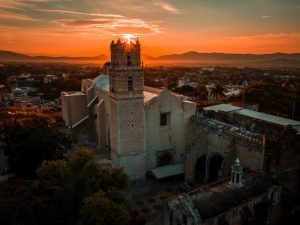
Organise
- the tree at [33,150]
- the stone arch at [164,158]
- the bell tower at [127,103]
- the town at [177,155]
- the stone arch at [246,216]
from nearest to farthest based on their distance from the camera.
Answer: the stone arch at [246,216]
the town at [177,155]
the tree at [33,150]
the bell tower at [127,103]
the stone arch at [164,158]

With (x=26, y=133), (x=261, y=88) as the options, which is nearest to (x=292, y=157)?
(x=26, y=133)

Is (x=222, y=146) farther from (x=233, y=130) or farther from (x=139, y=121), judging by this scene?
(x=139, y=121)

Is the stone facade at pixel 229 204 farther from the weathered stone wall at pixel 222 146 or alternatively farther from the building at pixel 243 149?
the weathered stone wall at pixel 222 146

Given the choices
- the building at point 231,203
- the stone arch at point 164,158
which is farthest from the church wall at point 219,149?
the building at point 231,203

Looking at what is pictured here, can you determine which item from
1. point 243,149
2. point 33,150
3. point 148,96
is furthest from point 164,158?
point 33,150

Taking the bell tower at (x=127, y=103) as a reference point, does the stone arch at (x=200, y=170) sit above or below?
below

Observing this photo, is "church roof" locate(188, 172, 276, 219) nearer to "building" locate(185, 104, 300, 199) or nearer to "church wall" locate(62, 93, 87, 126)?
"building" locate(185, 104, 300, 199)

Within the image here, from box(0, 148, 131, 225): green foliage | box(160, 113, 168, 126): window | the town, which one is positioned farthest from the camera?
box(160, 113, 168, 126): window

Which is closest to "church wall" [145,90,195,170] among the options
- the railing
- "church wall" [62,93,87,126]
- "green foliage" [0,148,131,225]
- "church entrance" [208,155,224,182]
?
the railing
